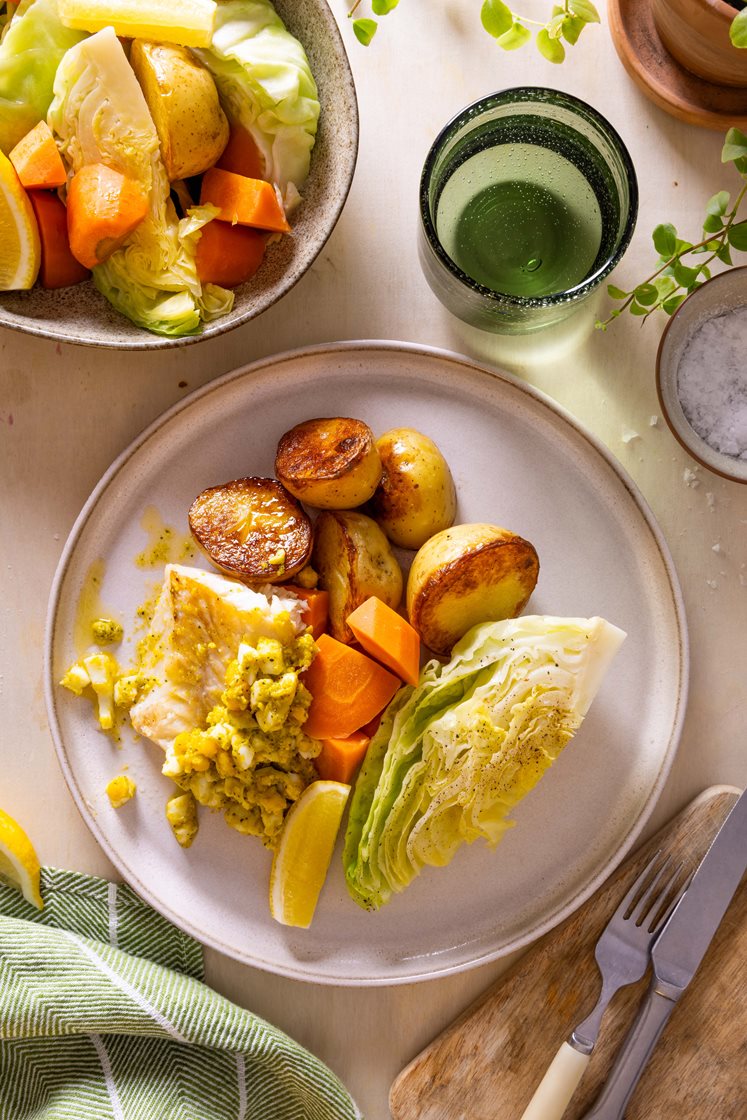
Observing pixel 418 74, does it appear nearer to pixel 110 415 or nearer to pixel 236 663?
pixel 110 415

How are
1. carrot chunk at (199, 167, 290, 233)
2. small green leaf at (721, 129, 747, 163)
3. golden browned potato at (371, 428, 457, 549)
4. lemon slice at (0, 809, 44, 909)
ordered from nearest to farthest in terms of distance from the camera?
small green leaf at (721, 129, 747, 163)
carrot chunk at (199, 167, 290, 233)
golden browned potato at (371, 428, 457, 549)
lemon slice at (0, 809, 44, 909)

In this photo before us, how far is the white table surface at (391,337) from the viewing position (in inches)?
77.1

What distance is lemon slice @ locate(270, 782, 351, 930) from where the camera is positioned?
177 centimetres

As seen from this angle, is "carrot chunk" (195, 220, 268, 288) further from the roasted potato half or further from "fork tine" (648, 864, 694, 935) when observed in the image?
"fork tine" (648, 864, 694, 935)

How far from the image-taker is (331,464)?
170cm

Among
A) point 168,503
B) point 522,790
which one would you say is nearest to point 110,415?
point 168,503

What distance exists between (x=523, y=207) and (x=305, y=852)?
4.45 feet

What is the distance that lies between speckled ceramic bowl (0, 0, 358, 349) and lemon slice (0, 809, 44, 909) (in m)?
1.01

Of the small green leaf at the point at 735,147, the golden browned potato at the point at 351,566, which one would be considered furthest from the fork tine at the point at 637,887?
the small green leaf at the point at 735,147

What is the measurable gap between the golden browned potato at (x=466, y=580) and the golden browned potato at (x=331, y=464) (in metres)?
0.18

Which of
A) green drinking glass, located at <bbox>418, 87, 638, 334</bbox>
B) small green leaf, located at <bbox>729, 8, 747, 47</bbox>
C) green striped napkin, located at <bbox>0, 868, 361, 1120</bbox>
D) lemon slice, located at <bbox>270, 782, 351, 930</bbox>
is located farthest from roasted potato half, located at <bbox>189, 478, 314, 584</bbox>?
small green leaf, located at <bbox>729, 8, 747, 47</bbox>

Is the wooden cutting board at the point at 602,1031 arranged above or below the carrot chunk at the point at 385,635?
below

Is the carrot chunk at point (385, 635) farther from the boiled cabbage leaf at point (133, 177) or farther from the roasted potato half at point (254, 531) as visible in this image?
the boiled cabbage leaf at point (133, 177)

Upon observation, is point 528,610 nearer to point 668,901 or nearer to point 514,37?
point 668,901
